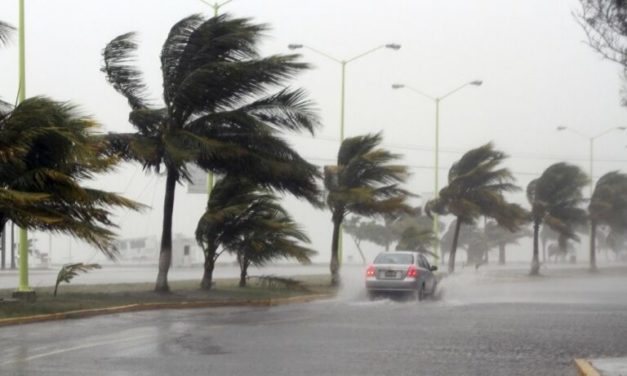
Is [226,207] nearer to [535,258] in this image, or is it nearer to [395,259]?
[395,259]

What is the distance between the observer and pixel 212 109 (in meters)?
26.8

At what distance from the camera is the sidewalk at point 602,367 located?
11.1 metres

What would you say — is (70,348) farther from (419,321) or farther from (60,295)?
(60,295)

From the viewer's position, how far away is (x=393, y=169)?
36031mm

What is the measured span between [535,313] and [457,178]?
23.9 metres

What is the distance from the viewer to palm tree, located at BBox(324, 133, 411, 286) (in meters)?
35.2

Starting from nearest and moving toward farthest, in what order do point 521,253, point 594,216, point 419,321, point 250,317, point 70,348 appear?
point 70,348 < point 419,321 < point 250,317 < point 594,216 < point 521,253

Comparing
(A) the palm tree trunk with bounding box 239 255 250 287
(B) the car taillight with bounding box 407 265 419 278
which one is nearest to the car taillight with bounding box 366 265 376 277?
(B) the car taillight with bounding box 407 265 419 278

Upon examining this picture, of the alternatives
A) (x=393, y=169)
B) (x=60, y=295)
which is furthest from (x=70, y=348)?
(x=393, y=169)

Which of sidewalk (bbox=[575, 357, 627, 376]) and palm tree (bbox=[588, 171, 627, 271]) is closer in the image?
sidewalk (bbox=[575, 357, 627, 376])

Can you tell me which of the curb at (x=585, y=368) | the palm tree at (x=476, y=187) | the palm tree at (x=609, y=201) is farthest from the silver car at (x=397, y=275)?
the palm tree at (x=609, y=201)

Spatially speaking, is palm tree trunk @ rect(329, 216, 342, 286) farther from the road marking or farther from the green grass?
the road marking

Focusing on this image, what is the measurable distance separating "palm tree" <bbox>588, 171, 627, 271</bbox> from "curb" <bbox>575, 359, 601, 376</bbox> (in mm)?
50042

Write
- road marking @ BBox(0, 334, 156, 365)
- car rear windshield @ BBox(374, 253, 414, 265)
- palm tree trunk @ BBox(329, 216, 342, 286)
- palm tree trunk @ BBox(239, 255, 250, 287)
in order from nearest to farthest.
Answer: road marking @ BBox(0, 334, 156, 365), car rear windshield @ BBox(374, 253, 414, 265), palm tree trunk @ BBox(239, 255, 250, 287), palm tree trunk @ BBox(329, 216, 342, 286)
